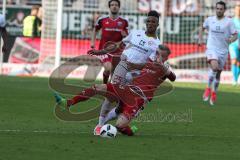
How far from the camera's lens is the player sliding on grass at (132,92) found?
40.8ft

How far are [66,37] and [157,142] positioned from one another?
19007 millimetres

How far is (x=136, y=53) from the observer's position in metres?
13.1

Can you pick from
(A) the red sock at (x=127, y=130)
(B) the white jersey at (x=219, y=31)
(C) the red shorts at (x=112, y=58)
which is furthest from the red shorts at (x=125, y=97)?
(B) the white jersey at (x=219, y=31)

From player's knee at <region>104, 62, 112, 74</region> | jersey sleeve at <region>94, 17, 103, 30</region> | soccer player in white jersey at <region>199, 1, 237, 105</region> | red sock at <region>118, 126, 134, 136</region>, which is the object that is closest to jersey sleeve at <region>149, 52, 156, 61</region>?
red sock at <region>118, 126, 134, 136</region>

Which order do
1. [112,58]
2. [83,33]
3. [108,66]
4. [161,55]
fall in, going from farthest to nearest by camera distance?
[83,33]
[108,66]
[112,58]
[161,55]

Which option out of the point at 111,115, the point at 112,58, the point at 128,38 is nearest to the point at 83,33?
the point at 112,58

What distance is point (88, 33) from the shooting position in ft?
98.9

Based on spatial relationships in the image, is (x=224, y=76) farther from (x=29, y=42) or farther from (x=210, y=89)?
(x=210, y=89)

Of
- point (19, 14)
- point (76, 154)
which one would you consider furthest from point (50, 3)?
point (76, 154)

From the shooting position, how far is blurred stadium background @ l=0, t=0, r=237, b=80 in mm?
29062

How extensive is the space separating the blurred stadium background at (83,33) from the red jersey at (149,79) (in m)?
15.2

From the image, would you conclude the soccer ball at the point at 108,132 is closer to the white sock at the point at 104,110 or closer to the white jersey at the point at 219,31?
Result: the white sock at the point at 104,110

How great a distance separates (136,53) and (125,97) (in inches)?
29.6

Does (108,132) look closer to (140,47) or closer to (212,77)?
(140,47)
